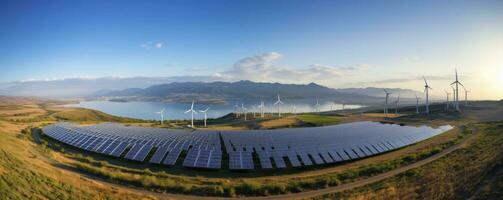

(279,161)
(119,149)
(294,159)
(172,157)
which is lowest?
(279,161)

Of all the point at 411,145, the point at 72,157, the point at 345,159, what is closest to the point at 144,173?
the point at 72,157

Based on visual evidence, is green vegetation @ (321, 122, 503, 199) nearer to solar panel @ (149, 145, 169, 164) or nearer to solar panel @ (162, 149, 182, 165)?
solar panel @ (162, 149, 182, 165)

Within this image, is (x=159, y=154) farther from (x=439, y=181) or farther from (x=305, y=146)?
(x=439, y=181)

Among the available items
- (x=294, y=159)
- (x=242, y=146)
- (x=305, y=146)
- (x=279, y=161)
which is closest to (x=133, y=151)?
(x=242, y=146)

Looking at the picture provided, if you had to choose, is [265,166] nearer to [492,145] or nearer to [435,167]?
[435,167]

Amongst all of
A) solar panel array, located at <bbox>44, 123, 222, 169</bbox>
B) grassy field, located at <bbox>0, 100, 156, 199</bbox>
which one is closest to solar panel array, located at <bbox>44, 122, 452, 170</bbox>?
solar panel array, located at <bbox>44, 123, 222, 169</bbox>

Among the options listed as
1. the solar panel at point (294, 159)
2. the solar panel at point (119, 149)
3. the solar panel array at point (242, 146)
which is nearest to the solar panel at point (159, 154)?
the solar panel array at point (242, 146)
